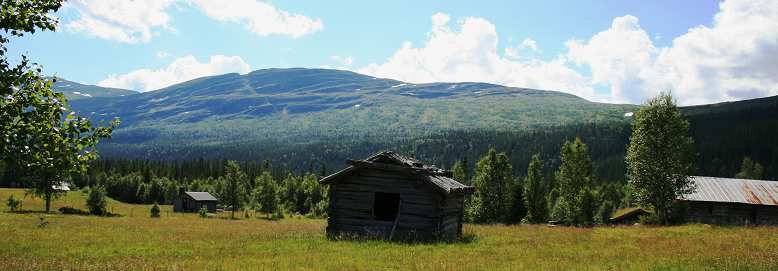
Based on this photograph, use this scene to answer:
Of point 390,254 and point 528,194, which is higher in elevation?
point 390,254

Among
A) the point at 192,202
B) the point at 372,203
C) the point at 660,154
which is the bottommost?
the point at 192,202

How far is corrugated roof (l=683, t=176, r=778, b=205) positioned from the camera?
46.8 meters

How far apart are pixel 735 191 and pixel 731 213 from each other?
1.97m

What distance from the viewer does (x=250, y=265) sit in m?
16.4

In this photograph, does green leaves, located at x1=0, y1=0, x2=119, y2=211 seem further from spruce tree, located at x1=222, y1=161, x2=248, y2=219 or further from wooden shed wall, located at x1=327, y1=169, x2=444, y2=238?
spruce tree, located at x1=222, y1=161, x2=248, y2=219

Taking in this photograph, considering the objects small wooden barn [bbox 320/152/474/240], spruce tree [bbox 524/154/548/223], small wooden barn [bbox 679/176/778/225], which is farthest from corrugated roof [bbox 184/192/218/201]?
small wooden barn [bbox 679/176/778/225]

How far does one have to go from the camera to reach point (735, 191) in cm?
4828

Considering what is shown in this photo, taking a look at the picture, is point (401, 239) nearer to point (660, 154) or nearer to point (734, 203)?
point (660, 154)

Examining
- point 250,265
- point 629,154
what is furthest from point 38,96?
point 629,154

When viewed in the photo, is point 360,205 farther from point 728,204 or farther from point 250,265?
point 728,204

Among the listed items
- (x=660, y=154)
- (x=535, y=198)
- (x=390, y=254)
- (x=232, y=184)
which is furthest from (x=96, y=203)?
(x=660, y=154)

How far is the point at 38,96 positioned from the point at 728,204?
5137 centimetres

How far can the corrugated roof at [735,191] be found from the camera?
46.8m

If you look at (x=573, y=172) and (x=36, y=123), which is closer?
(x=36, y=123)
